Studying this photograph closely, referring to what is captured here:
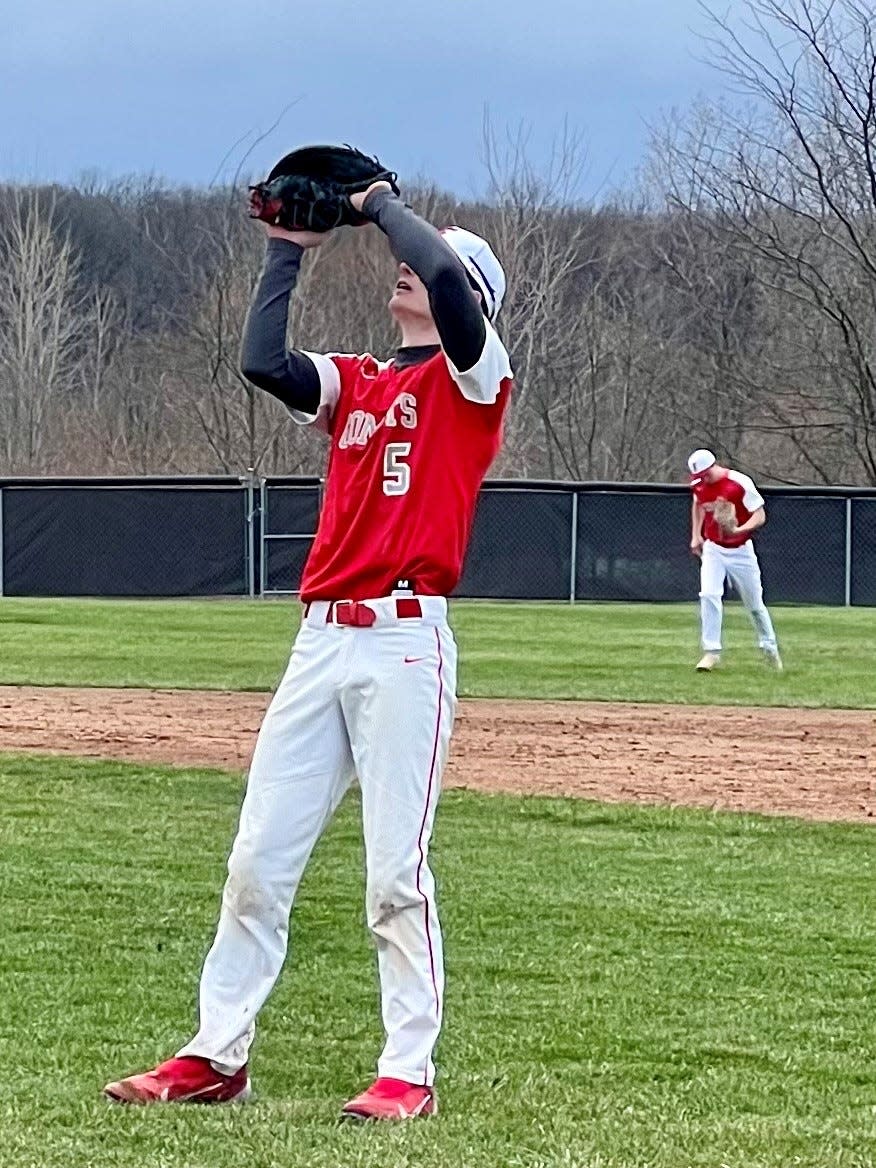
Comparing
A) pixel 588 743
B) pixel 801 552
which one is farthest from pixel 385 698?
pixel 801 552

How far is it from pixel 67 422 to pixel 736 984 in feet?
144

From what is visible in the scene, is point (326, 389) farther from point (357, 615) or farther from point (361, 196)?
point (357, 615)

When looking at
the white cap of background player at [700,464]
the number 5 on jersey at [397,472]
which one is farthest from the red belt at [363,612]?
the white cap of background player at [700,464]

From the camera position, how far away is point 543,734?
38.7 feet

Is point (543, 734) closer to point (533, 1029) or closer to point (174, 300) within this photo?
point (533, 1029)

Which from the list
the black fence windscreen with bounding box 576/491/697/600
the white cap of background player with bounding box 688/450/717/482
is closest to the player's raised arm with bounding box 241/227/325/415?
the white cap of background player with bounding box 688/450/717/482

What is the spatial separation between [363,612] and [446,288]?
726mm

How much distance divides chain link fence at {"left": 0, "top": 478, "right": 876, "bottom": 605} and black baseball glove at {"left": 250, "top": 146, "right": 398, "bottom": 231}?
25.6 m

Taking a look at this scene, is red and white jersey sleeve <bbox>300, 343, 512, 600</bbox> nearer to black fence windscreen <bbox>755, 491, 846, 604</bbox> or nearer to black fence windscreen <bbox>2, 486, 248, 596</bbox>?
black fence windscreen <bbox>2, 486, 248, 596</bbox>

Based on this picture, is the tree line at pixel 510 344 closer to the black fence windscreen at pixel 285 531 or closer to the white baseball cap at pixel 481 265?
the black fence windscreen at pixel 285 531

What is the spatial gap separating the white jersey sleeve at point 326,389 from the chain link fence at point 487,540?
25.5 meters

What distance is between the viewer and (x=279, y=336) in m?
4.30

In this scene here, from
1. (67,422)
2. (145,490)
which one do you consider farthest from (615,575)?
(67,422)

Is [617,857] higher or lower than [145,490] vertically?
lower
